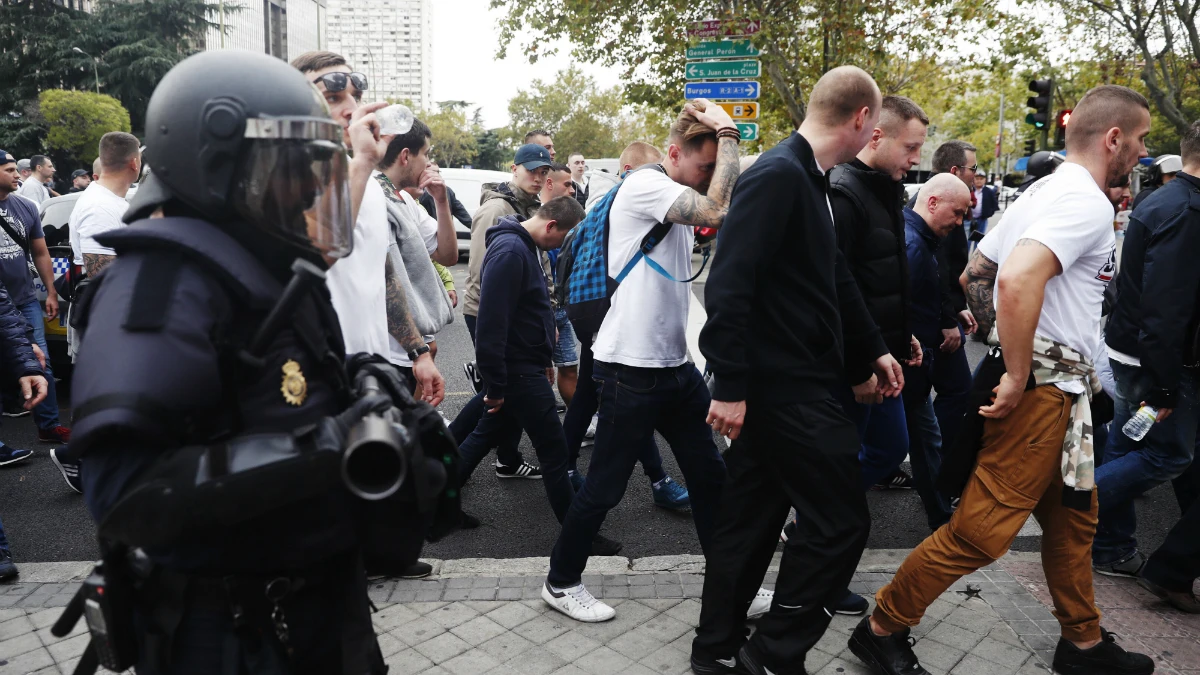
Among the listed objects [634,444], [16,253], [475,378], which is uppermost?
[16,253]

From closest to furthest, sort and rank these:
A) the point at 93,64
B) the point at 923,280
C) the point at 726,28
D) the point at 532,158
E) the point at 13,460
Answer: the point at 923,280
the point at 13,460
the point at 532,158
the point at 726,28
the point at 93,64

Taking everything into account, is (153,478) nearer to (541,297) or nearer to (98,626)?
(98,626)

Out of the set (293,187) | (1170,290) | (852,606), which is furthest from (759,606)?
(293,187)

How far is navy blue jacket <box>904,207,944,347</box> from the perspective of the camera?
4.81m

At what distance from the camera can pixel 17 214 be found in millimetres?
6234

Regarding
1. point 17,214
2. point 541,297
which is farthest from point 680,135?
point 17,214

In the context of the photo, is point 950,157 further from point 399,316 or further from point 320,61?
point 320,61

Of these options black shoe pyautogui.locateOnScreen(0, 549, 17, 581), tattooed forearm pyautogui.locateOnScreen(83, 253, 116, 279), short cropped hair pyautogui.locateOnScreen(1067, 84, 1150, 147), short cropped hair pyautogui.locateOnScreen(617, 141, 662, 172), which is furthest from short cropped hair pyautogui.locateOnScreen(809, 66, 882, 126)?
tattooed forearm pyautogui.locateOnScreen(83, 253, 116, 279)

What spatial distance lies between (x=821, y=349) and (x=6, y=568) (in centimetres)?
364

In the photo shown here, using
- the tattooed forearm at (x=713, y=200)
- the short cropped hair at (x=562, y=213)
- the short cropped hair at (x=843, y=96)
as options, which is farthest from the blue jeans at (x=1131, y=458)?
the short cropped hair at (x=562, y=213)

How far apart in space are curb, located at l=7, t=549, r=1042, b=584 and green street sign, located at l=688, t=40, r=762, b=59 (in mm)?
8636

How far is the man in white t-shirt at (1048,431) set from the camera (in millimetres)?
3098

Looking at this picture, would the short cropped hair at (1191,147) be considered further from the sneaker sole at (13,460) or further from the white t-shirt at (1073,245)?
the sneaker sole at (13,460)

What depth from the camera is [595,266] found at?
156 inches
